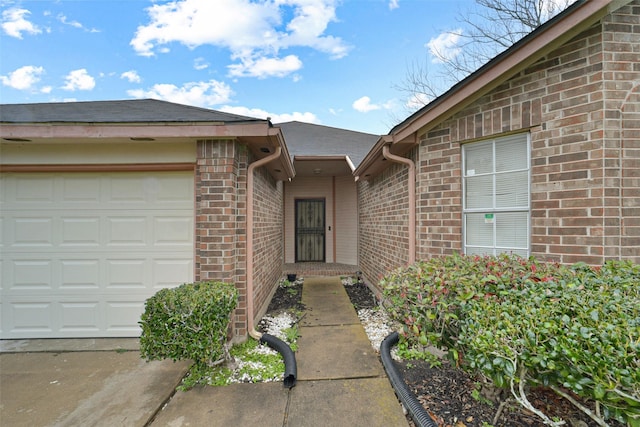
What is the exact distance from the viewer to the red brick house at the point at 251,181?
2424 millimetres

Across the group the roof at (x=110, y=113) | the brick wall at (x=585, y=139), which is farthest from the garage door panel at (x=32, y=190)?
the brick wall at (x=585, y=139)

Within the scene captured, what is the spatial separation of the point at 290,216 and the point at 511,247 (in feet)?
22.1

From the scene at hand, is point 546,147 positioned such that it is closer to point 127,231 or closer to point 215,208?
point 215,208

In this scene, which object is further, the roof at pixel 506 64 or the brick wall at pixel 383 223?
the brick wall at pixel 383 223

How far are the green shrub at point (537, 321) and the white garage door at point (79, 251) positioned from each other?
3.32 meters

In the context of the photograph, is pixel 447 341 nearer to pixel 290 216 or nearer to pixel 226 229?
pixel 226 229

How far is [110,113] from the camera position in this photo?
3666 mm

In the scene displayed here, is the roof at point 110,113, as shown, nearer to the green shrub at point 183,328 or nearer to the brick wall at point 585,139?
the green shrub at point 183,328

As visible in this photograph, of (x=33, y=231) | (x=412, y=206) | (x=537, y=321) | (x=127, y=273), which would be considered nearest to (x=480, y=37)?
(x=412, y=206)

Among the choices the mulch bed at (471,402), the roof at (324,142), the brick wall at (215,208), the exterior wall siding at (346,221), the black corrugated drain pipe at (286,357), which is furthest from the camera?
the exterior wall siding at (346,221)

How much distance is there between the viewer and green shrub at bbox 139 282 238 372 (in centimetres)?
254

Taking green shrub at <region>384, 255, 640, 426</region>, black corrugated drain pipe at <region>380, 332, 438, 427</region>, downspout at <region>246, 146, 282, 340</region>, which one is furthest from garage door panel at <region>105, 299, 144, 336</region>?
green shrub at <region>384, 255, 640, 426</region>

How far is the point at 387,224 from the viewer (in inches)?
204

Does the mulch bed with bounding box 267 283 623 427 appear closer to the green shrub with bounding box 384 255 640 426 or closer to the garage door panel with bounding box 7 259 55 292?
the green shrub with bounding box 384 255 640 426
